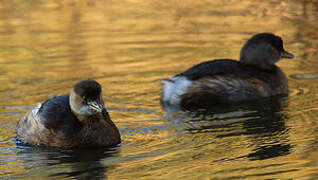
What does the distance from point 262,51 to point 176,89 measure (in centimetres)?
170

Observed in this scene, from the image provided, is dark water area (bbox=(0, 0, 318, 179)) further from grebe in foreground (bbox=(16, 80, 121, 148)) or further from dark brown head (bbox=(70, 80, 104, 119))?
dark brown head (bbox=(70, 80, 104, 119))

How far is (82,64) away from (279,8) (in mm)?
8004

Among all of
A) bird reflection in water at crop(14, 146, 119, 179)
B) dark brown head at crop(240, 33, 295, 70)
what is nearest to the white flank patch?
dark brown head at crop(240, 33, 295, 70)

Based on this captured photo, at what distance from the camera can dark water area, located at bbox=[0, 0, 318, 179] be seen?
24.0 ft

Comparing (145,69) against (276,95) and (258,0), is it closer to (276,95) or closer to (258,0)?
(276,95)

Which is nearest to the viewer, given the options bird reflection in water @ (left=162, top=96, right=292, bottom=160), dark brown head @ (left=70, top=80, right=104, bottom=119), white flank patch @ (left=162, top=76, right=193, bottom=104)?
dark brown head @ (left=70, top=80, right=104, bottom=119)

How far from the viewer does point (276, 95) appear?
1086cm

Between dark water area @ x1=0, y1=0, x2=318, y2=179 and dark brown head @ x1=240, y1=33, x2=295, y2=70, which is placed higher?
dark brown head @ x1=240, y1=33, x2=295, y2=70

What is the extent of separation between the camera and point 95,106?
309 inches

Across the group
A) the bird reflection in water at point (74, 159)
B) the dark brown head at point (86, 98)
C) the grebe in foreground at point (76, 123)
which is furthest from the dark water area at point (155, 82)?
the dark brown head at point (86, 98)

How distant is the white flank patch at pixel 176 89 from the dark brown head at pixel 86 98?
2578 mm

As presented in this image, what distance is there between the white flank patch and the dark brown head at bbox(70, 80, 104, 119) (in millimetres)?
2578

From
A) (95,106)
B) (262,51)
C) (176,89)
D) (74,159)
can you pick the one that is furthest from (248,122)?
(74,159)

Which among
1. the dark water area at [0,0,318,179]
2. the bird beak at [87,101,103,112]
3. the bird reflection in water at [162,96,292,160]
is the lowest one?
the bird reflection in water at [162,96,292,160]
